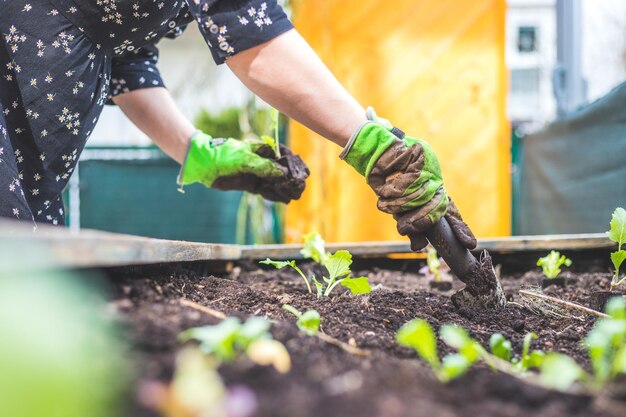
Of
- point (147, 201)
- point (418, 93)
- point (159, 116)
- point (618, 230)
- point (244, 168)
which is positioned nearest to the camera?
point (618, 230)

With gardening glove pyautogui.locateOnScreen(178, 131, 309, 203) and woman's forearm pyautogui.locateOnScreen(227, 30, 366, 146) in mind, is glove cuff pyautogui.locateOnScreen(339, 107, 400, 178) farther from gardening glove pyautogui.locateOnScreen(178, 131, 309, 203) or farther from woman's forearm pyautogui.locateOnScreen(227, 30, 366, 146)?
gardening glove pyautogui.locateOnScreen(178, 131, 309, 203)

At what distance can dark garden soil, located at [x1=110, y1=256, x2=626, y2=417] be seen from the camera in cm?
49

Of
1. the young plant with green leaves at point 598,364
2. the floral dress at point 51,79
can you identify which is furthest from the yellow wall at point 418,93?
the young plant with green leaves at point 598,364

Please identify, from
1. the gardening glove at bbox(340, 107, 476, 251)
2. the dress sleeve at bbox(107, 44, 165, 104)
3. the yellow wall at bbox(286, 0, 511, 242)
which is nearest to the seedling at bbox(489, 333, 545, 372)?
the gardening glove at bbox(340, 107, 476, 251)

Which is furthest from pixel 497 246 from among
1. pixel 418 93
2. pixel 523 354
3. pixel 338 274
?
pixel 418 93

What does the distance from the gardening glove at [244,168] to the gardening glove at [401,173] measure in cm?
50

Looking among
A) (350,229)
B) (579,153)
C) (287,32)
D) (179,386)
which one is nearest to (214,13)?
(287,32)

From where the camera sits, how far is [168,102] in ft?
6.05

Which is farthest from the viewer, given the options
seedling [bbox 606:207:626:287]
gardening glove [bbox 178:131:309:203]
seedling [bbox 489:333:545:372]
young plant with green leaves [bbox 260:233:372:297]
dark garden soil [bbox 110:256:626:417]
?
gardening glove [bbox 178:131:309:203]

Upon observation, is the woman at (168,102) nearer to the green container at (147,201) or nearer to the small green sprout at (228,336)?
the small green sprout at (228,336)

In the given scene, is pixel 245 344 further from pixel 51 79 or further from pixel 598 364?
pixel 51 79

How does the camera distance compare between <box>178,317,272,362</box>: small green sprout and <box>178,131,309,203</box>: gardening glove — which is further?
<box>178,131,309,203</box>: gardening glove

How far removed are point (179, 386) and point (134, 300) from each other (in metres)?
0.38

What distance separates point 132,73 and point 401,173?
1.01m
